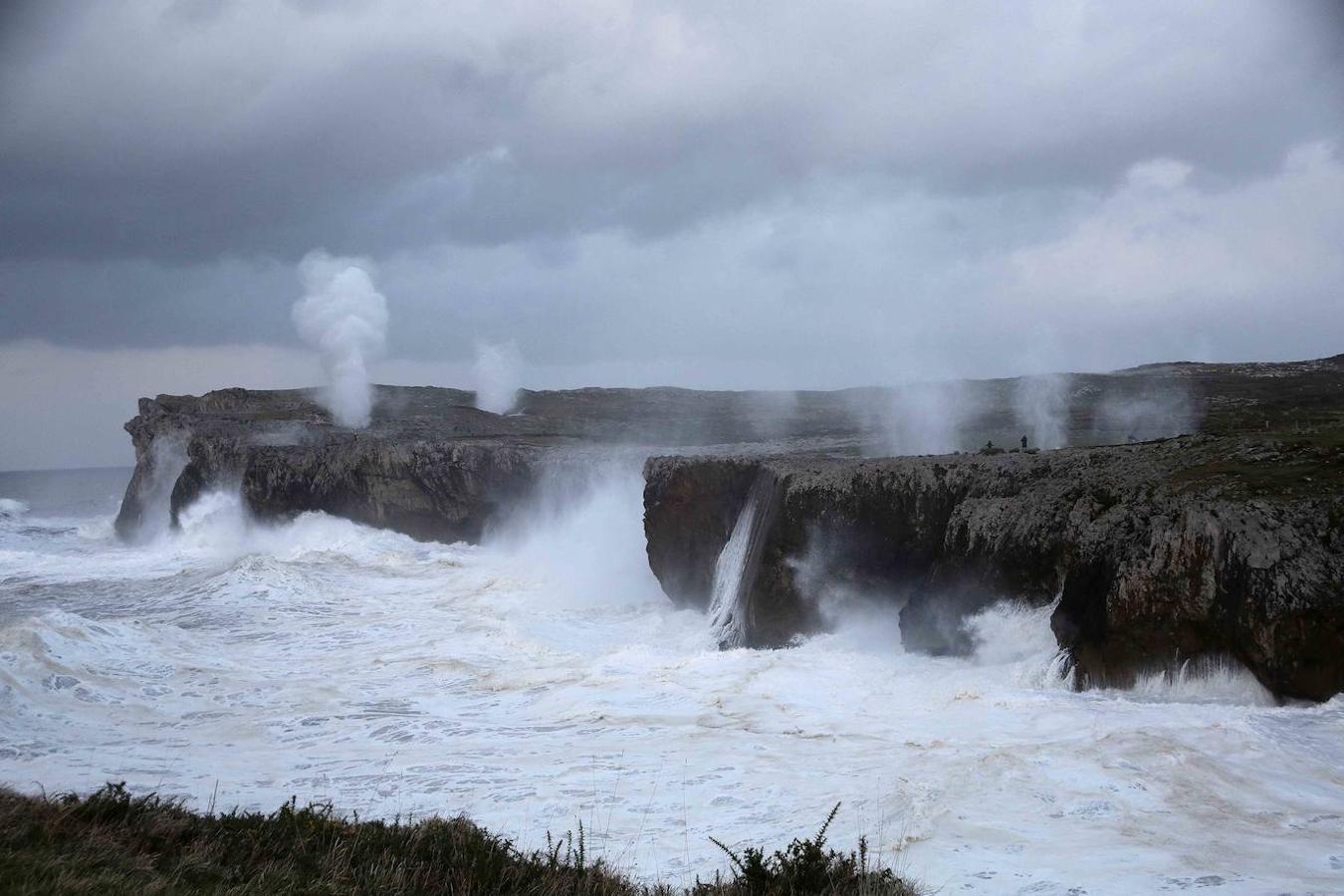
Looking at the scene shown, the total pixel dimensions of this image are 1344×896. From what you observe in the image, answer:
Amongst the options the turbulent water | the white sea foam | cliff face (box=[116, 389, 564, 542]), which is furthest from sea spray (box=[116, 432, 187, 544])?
the turbulent water

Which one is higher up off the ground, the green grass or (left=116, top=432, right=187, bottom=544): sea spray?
the green grass

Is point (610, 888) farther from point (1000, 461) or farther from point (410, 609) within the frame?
point (410, 609)

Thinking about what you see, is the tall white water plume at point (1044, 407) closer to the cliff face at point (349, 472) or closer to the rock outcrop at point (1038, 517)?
the rock outcrop at point (1038, 517)

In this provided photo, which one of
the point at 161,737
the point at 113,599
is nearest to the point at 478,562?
the point at 113,599

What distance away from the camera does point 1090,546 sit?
14.2 meters

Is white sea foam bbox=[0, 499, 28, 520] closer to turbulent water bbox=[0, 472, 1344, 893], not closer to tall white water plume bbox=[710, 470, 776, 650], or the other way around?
turbulent water bbox=[0, 472, 1344, 893]

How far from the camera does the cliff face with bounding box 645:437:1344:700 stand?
12031 mm

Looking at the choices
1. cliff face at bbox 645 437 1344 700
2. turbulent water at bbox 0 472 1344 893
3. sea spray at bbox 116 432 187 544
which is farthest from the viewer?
sea spray at bbox 116 432 187 544

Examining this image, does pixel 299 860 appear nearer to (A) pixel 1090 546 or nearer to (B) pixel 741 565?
(A) pixel 1090 546

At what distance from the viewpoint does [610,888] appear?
672cm

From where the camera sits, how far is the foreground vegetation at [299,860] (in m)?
6.04

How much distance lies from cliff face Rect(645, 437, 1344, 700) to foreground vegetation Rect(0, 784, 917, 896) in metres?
7.30

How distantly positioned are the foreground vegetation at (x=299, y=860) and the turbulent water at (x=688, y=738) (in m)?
1.65

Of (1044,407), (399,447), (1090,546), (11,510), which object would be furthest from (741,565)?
(11,510)
